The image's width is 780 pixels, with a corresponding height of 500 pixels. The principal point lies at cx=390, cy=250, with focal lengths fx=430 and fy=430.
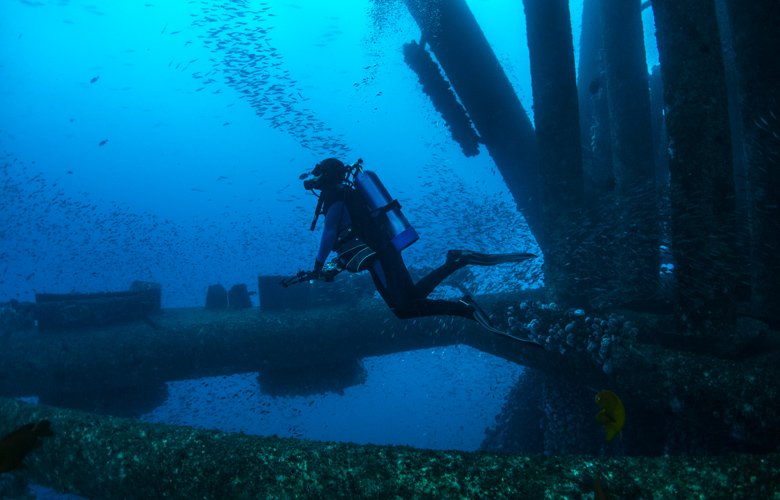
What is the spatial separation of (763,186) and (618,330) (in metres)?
2.22

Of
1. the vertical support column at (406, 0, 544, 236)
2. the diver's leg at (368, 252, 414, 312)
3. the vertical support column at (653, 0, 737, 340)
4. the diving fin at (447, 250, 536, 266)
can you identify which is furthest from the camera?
the vertical support column at (406, 0, 544, 236)

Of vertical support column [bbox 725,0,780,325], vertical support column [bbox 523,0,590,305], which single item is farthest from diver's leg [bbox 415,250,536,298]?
vertical support column [bbox 725,0,780,325]

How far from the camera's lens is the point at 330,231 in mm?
5066

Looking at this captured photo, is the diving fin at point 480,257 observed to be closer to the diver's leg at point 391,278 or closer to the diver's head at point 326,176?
the diver's leg at point 391,278

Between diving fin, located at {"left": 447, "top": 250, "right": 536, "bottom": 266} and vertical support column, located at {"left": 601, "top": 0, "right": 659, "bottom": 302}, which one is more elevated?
vertical support column, located at {"left": 601, "top": 0, "right": 659, "bottom": 302}

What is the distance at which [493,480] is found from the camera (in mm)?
2545

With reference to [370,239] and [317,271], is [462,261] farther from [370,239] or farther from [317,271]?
[317,271]

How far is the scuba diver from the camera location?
511cm

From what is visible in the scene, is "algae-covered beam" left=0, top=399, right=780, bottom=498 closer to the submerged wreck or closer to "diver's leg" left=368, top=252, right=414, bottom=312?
the submerged wreck

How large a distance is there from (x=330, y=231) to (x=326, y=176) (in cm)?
75

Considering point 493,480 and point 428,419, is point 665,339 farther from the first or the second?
point 428,419

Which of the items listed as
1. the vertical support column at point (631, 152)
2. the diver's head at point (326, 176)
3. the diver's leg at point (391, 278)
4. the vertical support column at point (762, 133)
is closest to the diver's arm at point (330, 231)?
the diver's head at point (326, 176)

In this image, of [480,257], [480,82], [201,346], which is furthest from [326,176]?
Answer: [480,82]

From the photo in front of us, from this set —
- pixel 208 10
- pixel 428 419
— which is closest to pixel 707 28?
pixel 428 419
